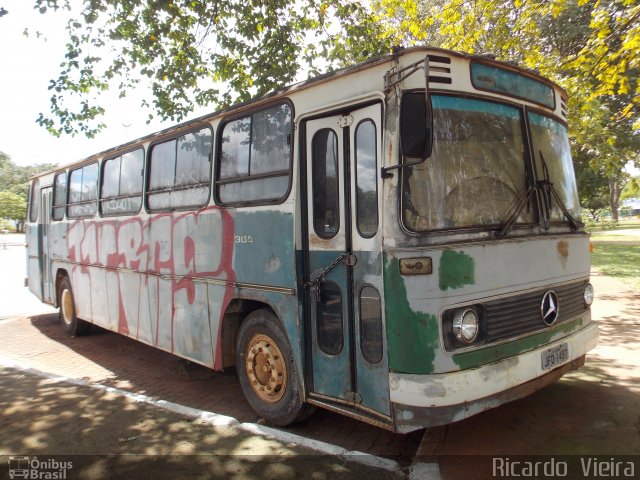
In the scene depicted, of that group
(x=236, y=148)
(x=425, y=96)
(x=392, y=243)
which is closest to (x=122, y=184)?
(x=236, y=148)

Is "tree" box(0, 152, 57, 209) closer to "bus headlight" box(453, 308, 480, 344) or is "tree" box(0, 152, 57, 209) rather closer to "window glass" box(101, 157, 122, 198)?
"window glass" box(101, 157, 122, 198)

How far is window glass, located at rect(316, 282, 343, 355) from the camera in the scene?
364 centimetres

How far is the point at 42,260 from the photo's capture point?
992 centimetres

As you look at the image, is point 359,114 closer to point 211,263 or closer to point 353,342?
point 353,342

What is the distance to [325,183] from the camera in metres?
3.75

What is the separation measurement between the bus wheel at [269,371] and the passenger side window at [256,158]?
1.14 metres

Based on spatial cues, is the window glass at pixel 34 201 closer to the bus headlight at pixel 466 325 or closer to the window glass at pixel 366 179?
the window glass at pixel 366 179

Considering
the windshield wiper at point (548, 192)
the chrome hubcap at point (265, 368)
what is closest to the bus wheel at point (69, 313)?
the chrome hubcap at point (265, 368)

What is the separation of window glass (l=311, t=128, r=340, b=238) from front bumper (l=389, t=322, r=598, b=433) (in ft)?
4.06

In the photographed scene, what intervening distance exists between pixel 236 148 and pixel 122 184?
9.71 ft

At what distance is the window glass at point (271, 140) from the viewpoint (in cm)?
411

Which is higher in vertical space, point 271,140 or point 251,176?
point 271,140

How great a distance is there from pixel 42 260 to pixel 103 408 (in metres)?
6.26

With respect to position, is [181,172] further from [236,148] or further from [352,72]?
[352,72]
